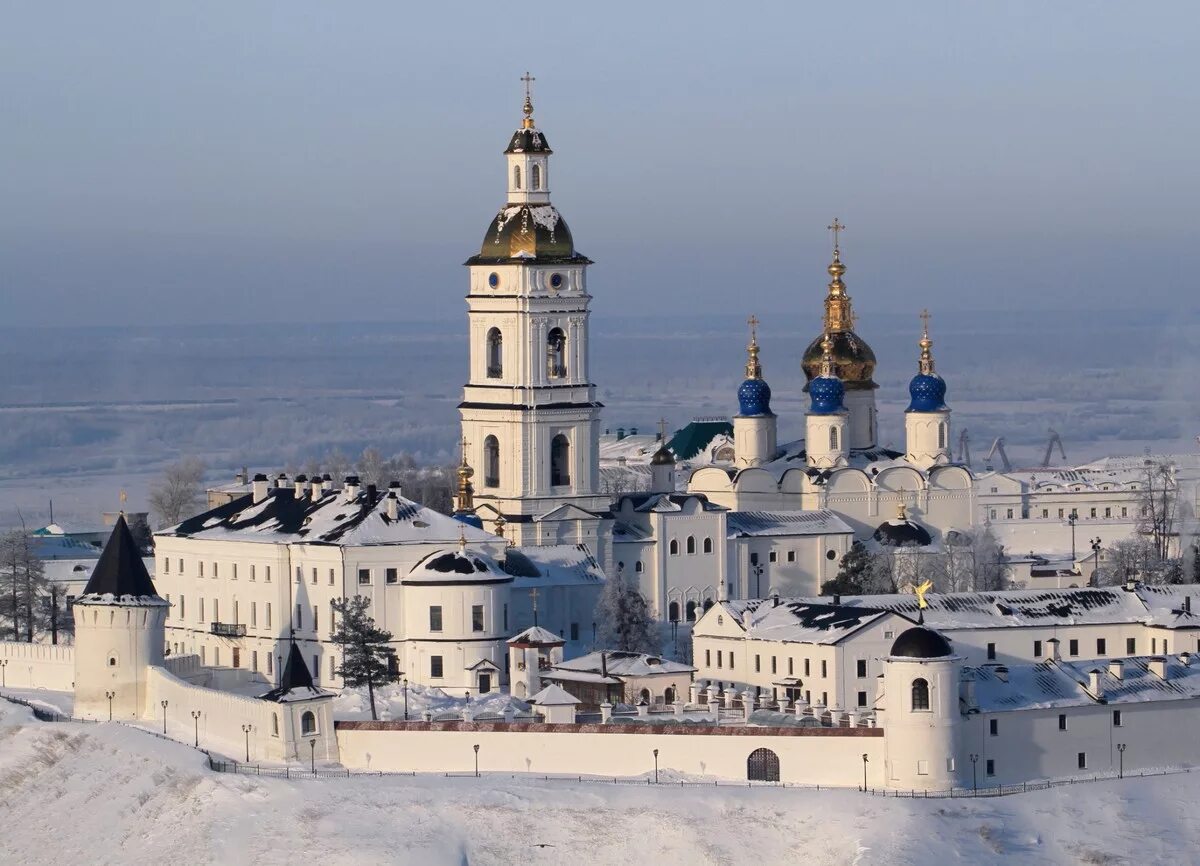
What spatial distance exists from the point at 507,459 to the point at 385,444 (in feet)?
184

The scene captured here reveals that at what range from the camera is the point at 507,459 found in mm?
A: 82875

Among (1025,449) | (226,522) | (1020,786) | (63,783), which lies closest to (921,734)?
(1020,786)

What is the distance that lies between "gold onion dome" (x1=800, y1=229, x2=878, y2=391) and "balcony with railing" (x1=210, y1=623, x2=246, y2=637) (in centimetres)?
2332

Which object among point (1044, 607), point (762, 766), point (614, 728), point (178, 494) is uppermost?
point (178, 494)

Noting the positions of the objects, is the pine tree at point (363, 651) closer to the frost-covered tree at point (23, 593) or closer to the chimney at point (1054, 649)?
the frost-covered tree at point (23, 593)

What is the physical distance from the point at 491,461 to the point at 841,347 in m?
16.1

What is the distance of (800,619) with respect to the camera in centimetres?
7175

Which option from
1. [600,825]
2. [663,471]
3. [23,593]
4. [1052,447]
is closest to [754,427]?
[663,471]

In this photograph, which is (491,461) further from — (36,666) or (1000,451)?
(1000,451)

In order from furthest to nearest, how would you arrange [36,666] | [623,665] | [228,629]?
[228,629] < [36,666] < [623,665]

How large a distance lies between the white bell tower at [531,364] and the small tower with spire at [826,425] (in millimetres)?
11279

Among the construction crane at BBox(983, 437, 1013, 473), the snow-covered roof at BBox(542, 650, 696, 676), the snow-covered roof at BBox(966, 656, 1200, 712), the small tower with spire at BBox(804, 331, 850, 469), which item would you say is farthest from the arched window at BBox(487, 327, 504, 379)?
the construction crane at BBox(983, 437, 1013, 473)

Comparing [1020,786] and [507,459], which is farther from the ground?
[507,459]

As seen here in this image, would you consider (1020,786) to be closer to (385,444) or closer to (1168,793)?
(1168,793)
